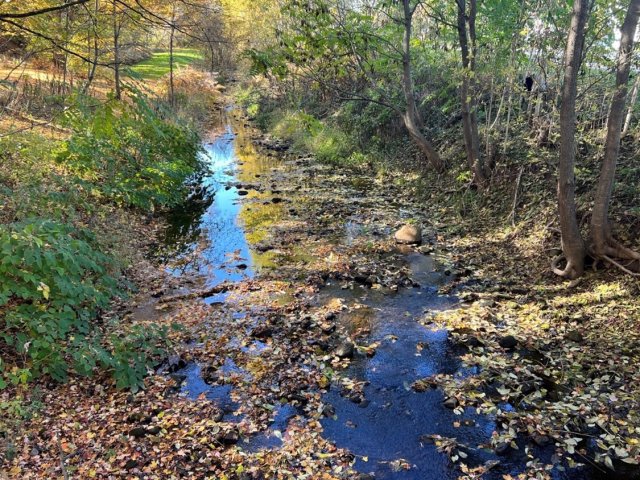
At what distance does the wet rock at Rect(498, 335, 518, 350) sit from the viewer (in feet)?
22.2

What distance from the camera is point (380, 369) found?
6559 mm

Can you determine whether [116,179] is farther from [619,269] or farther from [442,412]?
[619,269]

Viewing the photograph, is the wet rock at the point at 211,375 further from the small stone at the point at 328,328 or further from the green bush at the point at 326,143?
the green bush at the point at 326,143

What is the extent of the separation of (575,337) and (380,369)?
2.95 metres

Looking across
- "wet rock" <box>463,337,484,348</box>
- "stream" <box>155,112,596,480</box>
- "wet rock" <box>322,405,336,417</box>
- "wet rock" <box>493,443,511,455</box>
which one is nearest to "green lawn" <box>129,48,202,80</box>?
"stream" <box>155,112,596,480</box>

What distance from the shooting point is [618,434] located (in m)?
5.05

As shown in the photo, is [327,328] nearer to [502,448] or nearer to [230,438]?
[230,438]

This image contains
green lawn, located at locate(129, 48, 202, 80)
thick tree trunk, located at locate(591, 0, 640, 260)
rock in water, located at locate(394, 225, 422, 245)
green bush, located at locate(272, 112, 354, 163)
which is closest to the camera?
thick tree trunk, located at locate(591, 0, 640, 260)

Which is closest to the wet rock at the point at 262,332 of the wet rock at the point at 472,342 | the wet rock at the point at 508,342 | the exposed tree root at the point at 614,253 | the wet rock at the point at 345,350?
the wet rock at the point at 345,350

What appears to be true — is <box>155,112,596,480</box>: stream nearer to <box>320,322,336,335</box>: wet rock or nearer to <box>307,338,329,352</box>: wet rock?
<box>320,322,336,335</box>: wet rock

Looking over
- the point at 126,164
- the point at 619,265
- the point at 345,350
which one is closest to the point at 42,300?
the point at 345,350

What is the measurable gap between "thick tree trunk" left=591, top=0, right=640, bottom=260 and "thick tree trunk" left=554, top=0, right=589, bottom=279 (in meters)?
0.32

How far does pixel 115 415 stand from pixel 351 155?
15632 mm

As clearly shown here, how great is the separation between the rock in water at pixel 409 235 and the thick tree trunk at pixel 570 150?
11.5ft
